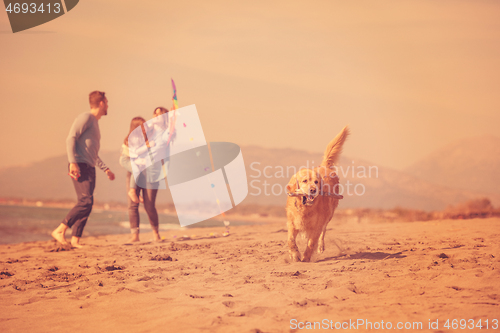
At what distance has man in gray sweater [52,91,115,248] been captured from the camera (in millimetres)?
5828

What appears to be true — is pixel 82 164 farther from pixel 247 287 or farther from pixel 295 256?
pixel 247 287

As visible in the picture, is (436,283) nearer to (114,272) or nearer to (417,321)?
(417,321)

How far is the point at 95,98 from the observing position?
6234 millimetres

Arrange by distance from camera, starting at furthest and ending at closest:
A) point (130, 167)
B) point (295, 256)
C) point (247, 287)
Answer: point (130, 167), point (295, 256), point (247, 287)

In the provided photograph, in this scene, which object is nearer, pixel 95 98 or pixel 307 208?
pixel 307 208

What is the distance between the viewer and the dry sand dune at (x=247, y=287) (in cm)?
263

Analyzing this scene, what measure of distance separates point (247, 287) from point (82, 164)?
377cm

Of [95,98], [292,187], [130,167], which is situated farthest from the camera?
[130,167]

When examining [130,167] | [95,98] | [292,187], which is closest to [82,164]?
[130,167]

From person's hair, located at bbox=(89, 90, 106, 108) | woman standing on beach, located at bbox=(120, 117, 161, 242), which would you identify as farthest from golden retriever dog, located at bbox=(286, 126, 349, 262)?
person's hair, located at bbox=(89, 90, 106, 108)

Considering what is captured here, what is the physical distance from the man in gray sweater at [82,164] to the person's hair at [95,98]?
248mm

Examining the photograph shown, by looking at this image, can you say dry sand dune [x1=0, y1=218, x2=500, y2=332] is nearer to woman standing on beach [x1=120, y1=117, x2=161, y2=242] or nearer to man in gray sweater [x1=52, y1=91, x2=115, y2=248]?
man in gray sweater [x1=52, y1=91, x2=115, y2=248]

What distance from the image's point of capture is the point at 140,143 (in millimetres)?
6656

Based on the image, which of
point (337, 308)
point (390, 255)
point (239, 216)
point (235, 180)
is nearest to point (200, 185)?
point (235, 180)
